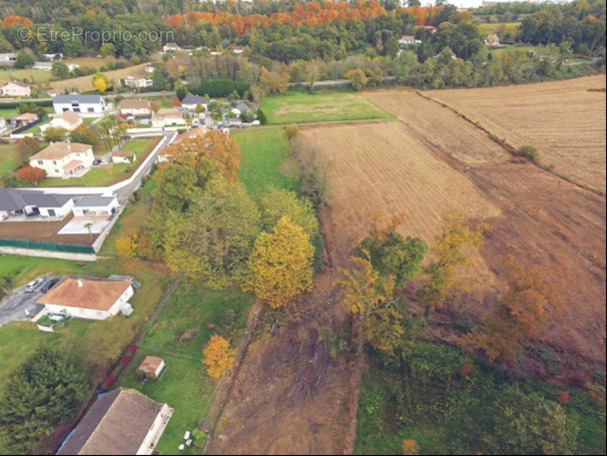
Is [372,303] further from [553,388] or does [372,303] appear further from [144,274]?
[144,274]

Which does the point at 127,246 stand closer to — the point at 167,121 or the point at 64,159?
the point at 64,159

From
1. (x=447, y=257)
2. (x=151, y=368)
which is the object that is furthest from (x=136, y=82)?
(x=447, y=257)

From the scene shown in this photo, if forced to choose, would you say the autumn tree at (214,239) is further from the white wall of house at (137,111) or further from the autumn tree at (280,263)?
the white wall of house at (137,111)

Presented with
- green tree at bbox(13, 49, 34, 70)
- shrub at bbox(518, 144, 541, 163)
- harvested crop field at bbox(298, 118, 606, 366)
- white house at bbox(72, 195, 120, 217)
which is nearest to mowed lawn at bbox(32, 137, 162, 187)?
white house at bbox(72, 195, 120, 217)

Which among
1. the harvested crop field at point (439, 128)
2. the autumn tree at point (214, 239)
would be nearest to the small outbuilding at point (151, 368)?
the autumn tree at point (214, 239)

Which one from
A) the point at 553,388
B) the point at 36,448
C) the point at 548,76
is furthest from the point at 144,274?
the point at 548,76

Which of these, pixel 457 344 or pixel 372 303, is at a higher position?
pixel 372 303

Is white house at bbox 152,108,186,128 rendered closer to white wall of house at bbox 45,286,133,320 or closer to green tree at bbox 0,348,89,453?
white wall of house at bbox 45,286,133,320
